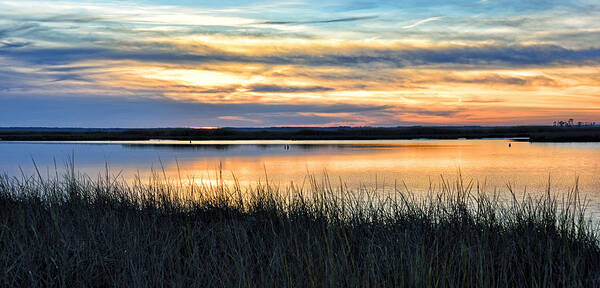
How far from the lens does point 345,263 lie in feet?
16.9

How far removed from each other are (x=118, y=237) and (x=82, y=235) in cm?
62

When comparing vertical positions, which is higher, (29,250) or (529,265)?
(29,250)

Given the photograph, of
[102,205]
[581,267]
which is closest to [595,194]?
[581,267]

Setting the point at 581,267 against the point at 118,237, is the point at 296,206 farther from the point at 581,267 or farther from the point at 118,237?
the point at 581,267

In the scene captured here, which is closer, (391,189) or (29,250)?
(29,250)

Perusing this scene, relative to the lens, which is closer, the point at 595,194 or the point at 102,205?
the point at 102,205

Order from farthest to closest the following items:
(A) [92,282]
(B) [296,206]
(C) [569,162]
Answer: (C) [569,162], (B) [296,206], (A) [92,282]

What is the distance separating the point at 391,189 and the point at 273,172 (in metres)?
8.58

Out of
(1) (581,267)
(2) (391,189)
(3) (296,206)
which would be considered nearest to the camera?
(1) (581,267)

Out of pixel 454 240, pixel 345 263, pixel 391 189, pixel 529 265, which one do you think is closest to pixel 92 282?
pixel 345 263

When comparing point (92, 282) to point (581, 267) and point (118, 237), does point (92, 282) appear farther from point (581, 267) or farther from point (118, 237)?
point (581, 267)

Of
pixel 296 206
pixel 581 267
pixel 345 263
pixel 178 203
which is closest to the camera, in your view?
pixel 345 263

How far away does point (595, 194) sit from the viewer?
53.2ft

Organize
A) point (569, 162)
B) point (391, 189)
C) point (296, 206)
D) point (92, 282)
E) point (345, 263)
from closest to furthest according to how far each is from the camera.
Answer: point (345, 263)
point (92, 282)
point (296, 206)
point (391, 189)
point (569, 162)
